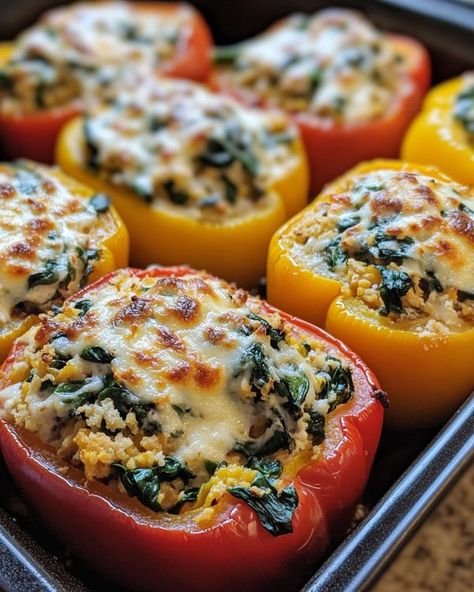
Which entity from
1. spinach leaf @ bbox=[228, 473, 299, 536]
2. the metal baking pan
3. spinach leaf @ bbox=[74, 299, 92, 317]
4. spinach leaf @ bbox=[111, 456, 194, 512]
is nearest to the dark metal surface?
the metal baking pan

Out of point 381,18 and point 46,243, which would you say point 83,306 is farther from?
point 381,18

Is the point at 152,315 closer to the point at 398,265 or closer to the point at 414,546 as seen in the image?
the point at 398,265

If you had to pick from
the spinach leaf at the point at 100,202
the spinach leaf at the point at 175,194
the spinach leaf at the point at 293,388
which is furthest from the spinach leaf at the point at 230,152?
the spinach leaf at the point at 293,388

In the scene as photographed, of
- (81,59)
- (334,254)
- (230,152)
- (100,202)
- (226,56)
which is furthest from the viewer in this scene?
(226,56)

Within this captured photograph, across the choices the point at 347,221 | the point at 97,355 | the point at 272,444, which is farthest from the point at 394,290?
the point at 97,355

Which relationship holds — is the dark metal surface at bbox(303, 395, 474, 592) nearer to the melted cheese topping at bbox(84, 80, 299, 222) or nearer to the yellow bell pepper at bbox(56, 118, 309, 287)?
the yellow bell pepper at bbox(56, 118, 309, 287)
